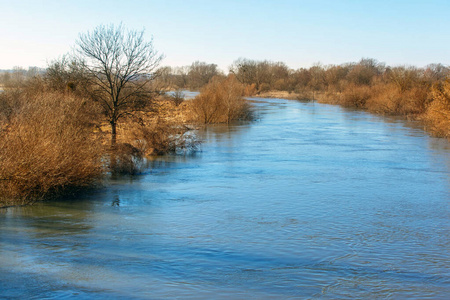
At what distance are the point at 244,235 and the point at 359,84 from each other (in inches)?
2121

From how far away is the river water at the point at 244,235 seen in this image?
7.33m

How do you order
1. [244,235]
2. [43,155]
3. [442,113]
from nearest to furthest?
[244,235] < [43,155] < [442,113]

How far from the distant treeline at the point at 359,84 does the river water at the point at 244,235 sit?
8.35 meters

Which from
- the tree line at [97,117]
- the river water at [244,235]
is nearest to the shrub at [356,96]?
the tree line at [97,117]

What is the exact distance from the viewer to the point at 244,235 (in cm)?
980

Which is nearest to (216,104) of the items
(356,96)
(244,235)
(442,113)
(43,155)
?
(442,113)

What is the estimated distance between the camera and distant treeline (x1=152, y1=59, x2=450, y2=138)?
1089 inches

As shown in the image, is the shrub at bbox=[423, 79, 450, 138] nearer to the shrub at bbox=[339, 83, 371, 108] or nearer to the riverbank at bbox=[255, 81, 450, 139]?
the riverbank at bbox=[255, 81, 450, 139]

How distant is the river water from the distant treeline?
27.4ft

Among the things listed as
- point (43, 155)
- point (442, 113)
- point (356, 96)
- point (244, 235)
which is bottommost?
point (244, 235)

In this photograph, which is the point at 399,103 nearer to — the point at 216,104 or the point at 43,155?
the point at 216,104

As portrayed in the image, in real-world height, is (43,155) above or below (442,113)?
below

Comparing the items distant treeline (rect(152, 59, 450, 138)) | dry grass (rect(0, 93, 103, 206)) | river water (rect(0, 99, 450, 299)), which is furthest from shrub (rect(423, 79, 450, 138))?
dry grass (rect(0, 93, 103, 206))

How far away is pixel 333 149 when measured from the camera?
21609 mm
